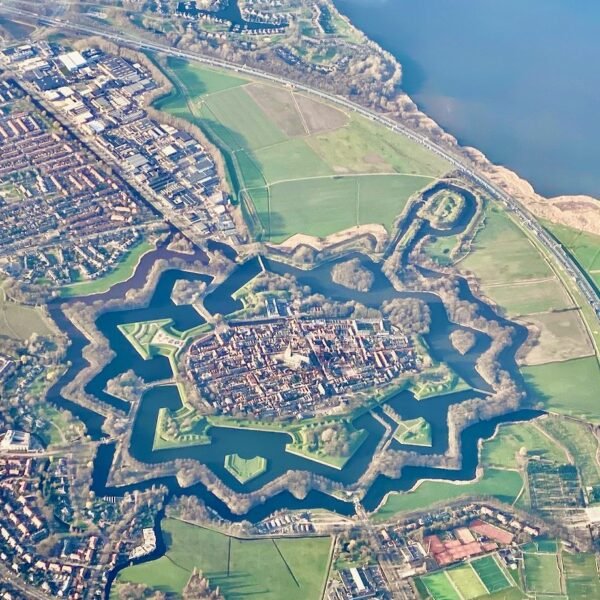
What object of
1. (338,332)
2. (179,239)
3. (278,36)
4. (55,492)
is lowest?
(55,492)

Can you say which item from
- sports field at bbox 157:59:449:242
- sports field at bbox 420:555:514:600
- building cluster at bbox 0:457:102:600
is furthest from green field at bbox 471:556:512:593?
sports field at bbox 157:59:449:242

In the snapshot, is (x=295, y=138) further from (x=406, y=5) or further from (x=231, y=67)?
(x=406, y=5)

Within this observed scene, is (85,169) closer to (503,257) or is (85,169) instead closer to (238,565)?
(503,257)

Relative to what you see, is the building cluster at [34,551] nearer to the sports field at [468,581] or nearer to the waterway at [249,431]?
the waterway at [249,431]

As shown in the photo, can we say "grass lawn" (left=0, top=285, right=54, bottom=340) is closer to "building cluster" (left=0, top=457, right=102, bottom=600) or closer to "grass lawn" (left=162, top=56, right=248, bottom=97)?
"building cluster" (left=0, top=457, right=102, bottom=600)

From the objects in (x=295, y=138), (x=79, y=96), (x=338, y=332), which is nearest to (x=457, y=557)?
(x=338, y=332)

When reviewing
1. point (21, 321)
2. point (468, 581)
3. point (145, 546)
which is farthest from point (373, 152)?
point (145, 546)
